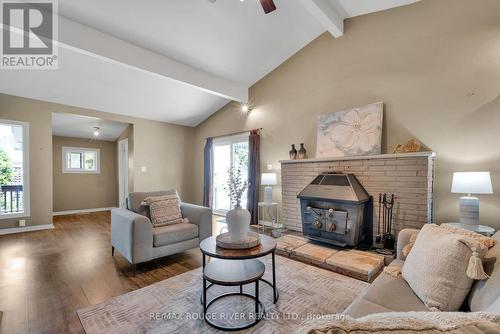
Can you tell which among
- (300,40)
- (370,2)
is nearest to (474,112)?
(370,2)

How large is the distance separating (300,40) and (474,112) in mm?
2687

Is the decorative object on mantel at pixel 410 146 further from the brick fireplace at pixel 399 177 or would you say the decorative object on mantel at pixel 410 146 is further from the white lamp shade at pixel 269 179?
the white lamp shade at pixel 269 179

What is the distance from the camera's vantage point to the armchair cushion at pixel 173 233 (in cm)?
266

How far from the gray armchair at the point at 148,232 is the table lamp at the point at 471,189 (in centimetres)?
296

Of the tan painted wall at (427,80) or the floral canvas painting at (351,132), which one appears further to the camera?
the floral canvas painting at (351,132)

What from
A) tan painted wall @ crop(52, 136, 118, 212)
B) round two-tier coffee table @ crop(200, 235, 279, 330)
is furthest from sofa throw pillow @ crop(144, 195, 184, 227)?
tan painted wall @ crop(52, 136, 118, 212)

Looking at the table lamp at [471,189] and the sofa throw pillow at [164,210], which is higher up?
the table lamp at [471,189]

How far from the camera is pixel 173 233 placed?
2.77 metres

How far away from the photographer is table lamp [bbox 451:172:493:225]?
2.35 metres

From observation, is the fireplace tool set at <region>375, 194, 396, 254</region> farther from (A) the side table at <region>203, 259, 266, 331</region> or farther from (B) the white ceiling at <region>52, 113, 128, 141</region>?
(B) the white ceiling at <region>52, 113, 128, 141</region>

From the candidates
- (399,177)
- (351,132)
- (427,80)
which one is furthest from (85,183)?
(427,80)

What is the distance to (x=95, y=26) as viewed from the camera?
9.55 ft

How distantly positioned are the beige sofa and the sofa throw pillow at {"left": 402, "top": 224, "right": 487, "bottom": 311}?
0.13 ft

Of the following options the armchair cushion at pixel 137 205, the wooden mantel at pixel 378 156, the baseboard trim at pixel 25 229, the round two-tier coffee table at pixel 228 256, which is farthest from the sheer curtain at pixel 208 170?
the round two-tier coffee table at pixel 228 256
